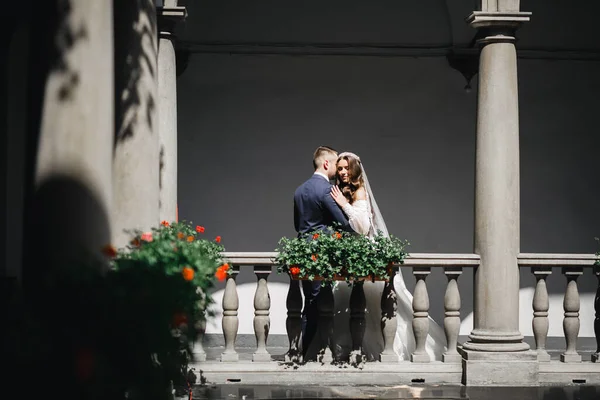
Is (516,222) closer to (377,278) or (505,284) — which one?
(505,284)

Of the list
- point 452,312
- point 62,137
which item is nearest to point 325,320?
point 452,312

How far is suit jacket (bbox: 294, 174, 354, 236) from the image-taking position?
28.4ft

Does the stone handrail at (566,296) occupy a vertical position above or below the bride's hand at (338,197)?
below

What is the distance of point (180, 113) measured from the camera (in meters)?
12.4

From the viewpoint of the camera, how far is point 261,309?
28.3ft

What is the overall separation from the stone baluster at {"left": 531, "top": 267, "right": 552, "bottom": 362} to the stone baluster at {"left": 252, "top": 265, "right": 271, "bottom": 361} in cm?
268

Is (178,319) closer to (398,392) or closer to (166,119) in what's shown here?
(398,392)

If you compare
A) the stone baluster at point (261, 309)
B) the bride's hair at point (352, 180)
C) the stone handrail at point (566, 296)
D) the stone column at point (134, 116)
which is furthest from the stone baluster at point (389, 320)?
the stone column at point (134, 116)

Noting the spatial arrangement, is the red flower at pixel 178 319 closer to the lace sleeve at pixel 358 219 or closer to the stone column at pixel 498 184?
the lace sleeve at pixel 358 219

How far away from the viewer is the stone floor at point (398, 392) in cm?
806

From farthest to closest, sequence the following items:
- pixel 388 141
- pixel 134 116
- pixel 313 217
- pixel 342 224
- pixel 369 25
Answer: pixel 388 141 < pixel 369 25 < pixel 313 217 < pixel 342 224 < pixel 134 116

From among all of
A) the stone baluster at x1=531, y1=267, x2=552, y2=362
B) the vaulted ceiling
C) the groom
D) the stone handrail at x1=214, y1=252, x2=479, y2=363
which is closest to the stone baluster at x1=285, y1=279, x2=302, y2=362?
the stone handrail at x1=214, y1=252, x2=479, y2=363

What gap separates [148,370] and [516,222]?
6.04m

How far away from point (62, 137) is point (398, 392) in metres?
4.79
